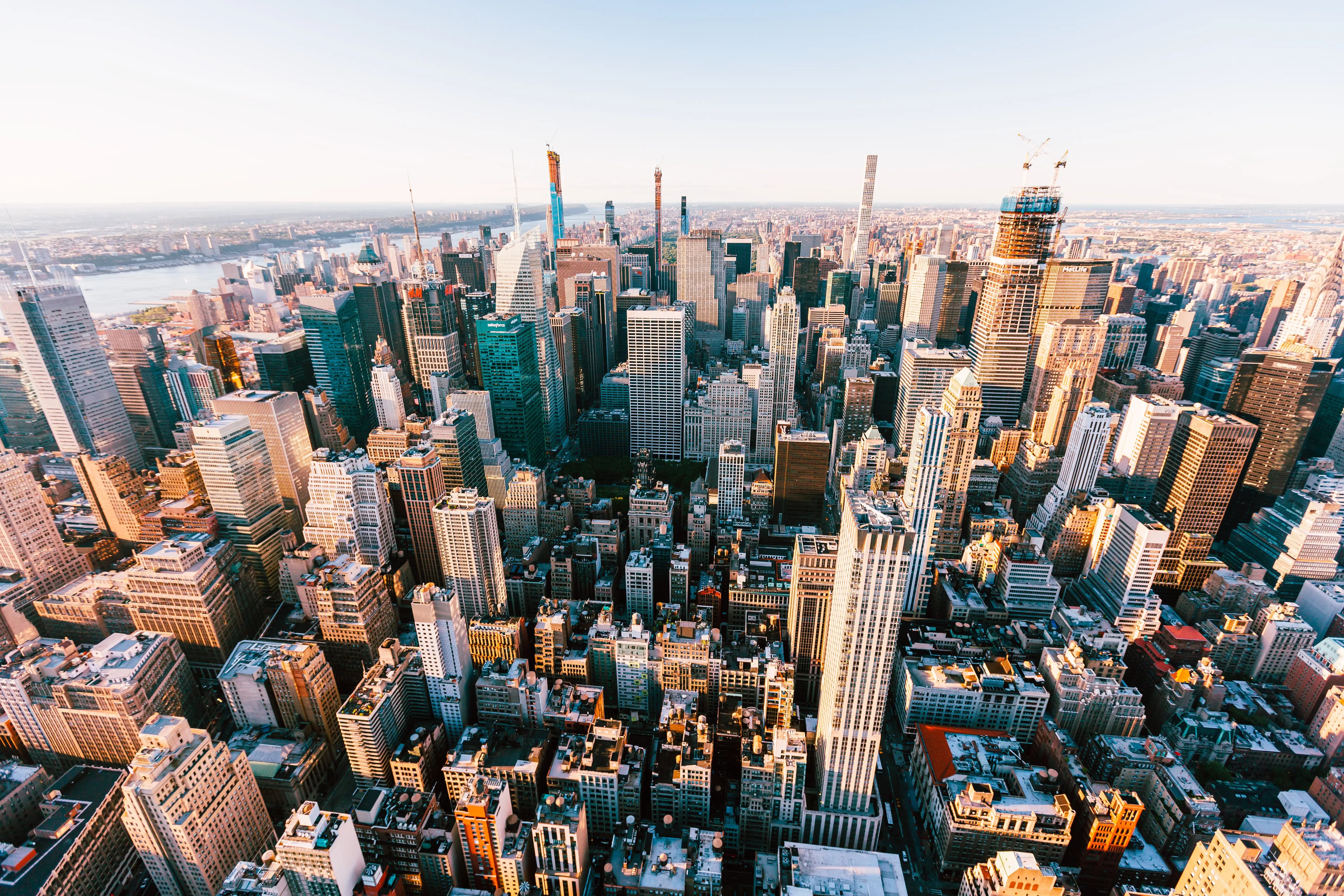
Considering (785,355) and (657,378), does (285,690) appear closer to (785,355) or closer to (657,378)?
(657,378)

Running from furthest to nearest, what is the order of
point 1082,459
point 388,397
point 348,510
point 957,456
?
point 388,397 → point 1082,459 → point 957,456 → point 348,510

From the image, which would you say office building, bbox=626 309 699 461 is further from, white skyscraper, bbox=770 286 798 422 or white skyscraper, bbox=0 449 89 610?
white skyscraper, bbox=0 449 89 610

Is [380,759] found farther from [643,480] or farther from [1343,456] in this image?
[1343,456]

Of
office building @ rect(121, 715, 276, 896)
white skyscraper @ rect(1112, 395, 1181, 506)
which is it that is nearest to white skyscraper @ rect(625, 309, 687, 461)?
white skyscraper @ rect(1112, 395, 1181, 506)

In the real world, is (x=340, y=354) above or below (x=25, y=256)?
below

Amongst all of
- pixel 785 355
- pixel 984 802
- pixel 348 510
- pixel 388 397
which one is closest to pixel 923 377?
pixel 785 355

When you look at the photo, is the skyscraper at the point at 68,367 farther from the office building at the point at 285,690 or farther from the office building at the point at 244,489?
the office building at the point at 285,690
